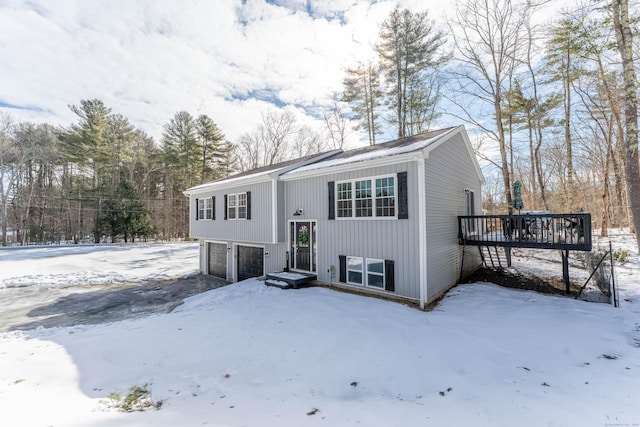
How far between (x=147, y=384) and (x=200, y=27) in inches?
430

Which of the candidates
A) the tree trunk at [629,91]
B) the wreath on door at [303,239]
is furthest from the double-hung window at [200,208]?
the tree trunk at [629,91]

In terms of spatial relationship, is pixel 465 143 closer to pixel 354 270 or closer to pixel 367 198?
pixel 367 198

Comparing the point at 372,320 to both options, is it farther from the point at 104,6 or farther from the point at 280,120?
the point at 280,120

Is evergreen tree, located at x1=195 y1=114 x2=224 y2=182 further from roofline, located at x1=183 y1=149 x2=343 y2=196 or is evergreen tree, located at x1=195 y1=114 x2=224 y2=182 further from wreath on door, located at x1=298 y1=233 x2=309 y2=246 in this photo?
wreath on door, located at x1=298 y1=233 x2=309 y2=246

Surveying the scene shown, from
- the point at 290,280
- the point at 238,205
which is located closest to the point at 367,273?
the point at 290,280

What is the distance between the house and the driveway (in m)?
3.41

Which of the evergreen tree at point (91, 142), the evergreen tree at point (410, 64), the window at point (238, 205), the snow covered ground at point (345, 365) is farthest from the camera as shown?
the evergreen tree at point (91, 142)

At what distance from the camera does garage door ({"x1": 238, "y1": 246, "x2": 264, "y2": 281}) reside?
11.4 meters

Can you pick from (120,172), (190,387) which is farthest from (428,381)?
(120,172)

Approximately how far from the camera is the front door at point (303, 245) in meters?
9.27

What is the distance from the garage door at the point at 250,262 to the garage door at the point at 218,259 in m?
1.44

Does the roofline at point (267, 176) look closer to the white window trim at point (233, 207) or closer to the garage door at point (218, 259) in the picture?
the white window trim at point (233, 207)

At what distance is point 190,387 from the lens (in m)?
3.55

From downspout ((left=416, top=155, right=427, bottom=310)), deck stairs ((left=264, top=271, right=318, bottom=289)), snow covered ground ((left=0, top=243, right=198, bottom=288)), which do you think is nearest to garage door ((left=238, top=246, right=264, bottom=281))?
deck stairs ((left=264, top=271, right=318, bottom=289))
